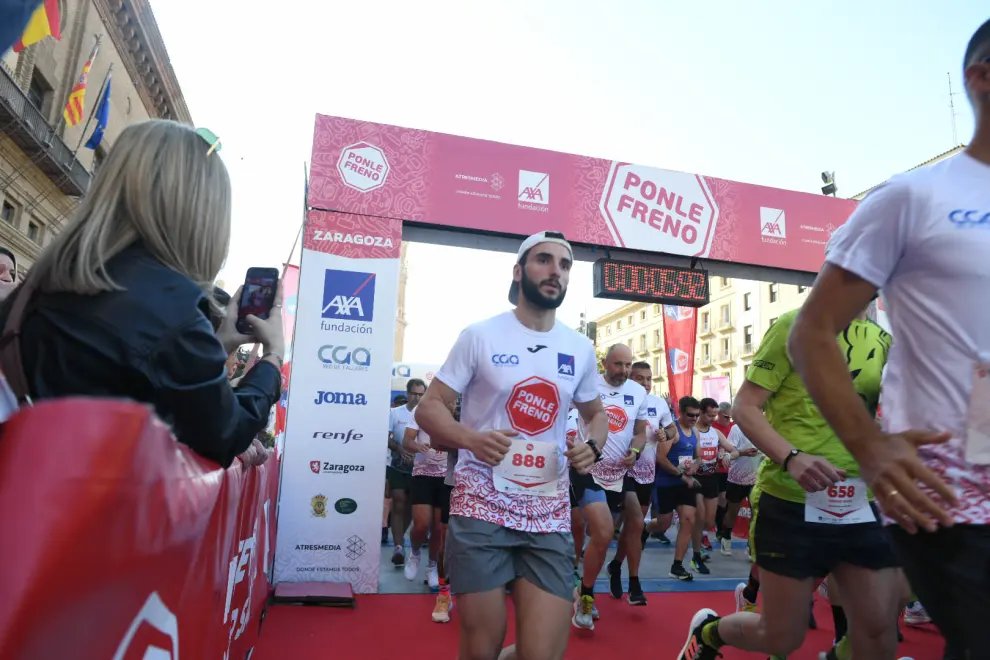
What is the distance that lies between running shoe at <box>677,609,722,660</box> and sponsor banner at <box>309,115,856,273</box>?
15.5 ft

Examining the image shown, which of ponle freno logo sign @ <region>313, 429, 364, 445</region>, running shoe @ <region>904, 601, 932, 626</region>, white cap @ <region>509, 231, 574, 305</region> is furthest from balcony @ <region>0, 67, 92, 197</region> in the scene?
running shoe @ <region>904, 601, 932, 626</region>

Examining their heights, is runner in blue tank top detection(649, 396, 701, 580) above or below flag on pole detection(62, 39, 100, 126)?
below

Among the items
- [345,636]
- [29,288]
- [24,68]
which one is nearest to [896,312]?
[29,288]

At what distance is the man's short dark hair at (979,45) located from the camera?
132cm

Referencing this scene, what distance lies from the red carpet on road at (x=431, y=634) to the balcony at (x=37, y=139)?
1718 cm

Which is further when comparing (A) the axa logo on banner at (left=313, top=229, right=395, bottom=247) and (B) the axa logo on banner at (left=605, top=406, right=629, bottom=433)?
(A) the axa logo on banner at (left=313, top=229, right=395, bottom=247)

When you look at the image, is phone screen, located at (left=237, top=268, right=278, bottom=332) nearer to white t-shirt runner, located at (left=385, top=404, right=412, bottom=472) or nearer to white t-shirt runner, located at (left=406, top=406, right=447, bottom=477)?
white t-shirt runner, located at (left=406, top=406, right=447, bottom=477)

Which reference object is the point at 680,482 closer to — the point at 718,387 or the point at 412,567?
the point at 412,567

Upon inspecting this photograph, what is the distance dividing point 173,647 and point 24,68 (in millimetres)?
23498

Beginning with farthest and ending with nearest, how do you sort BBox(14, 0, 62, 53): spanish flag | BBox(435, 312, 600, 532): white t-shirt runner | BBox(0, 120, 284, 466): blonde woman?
BBox(14, 0, 62, 53): spanish flag → BBox(435, 312, 600, 532): white t-shirt runner → BBox(0, 120, 284, 466): blonde woman

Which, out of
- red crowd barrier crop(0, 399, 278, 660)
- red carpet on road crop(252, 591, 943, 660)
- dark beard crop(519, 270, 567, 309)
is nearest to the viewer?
red crowd barrier crop(0, 399, 278, 660)

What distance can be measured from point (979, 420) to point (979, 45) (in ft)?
2.44

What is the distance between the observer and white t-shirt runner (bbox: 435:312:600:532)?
273cm

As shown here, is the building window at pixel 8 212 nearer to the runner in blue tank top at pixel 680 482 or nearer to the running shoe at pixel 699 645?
the runner in blue tank top at pixel 680 482
